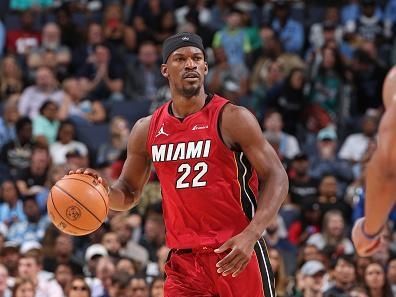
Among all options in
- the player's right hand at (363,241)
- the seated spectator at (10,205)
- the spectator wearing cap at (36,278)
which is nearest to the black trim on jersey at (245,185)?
the player's right hand at (363,241)

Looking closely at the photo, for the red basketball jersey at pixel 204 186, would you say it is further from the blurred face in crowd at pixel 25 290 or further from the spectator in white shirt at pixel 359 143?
the spectator in white shirt at pixel 359 143

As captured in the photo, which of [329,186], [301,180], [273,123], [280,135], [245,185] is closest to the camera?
[245,185]

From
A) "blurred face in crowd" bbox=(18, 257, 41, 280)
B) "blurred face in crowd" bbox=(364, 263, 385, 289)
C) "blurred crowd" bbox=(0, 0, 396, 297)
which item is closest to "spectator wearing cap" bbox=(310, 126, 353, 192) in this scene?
"blurred crowd" bbox=(0, 0, 396, 297)

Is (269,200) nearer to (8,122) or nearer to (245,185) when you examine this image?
(245,185)

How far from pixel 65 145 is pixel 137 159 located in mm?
7599

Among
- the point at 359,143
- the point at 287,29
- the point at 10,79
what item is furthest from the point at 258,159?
the point at 287,29

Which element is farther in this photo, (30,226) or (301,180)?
(301,180)

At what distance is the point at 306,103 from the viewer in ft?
53.7

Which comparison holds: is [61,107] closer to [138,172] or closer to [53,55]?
[53,55]

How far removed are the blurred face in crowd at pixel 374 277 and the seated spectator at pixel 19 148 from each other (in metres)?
5.30

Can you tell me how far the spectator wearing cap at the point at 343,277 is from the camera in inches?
447

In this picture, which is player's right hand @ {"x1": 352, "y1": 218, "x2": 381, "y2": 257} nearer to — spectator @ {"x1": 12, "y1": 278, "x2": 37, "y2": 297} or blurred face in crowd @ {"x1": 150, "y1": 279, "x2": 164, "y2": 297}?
blurred face in crowd @ {"x1": 150, "y1": 279, "x2": 164, "y2": 297}

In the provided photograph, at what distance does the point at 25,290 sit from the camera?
11.1 m

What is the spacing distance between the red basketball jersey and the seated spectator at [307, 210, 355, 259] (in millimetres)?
6188
